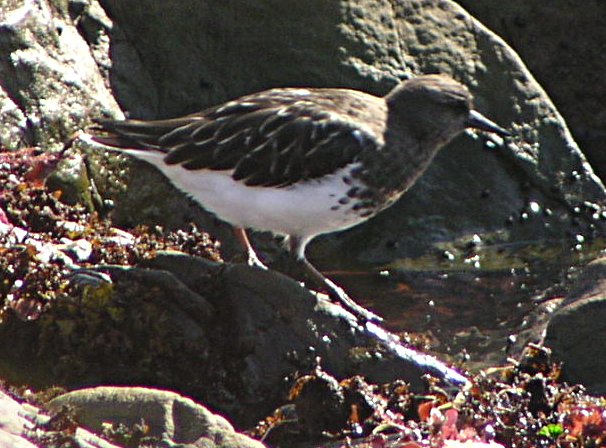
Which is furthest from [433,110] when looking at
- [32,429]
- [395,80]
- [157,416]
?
[32,429]

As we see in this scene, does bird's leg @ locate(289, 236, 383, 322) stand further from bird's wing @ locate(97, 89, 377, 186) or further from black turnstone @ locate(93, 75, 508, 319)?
bird's wing @ locate(97, 89, 377, 186)

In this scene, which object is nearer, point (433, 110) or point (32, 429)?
point (32, 429)

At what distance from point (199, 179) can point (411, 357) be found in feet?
5.08

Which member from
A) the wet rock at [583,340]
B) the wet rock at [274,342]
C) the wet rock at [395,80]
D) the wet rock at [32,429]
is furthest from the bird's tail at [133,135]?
the wet rock at [32,429]

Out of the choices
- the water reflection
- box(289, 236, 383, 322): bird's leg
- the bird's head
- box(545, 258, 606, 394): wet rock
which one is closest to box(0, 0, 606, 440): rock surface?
the water reflection

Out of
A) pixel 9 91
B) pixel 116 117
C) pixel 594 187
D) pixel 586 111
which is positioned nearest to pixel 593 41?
pixel 586 111

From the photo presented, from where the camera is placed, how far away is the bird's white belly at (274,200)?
6.88 metres

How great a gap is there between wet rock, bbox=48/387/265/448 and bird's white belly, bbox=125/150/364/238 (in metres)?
1.87

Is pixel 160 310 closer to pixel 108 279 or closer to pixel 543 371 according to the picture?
pixel 108 279

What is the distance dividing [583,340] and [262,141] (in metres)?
2.06

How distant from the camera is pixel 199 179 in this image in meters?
7.04

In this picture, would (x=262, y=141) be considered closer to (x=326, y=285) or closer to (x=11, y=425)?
(x=326, y=285)

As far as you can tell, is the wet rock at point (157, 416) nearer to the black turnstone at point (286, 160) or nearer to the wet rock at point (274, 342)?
the wet rock at point (274, 342)

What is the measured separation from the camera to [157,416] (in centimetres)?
515
